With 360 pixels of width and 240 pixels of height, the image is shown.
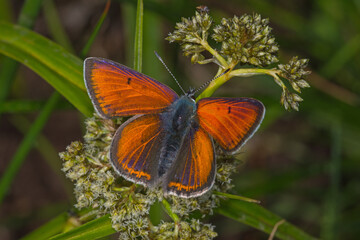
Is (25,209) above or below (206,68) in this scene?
below

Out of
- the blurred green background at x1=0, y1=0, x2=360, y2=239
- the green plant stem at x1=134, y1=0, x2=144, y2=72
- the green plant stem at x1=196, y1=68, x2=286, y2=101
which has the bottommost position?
the blurred green background at x1=0, y1=0, x2=360, y2=239

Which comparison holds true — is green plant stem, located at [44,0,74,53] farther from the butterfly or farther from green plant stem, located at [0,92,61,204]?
the butterfly

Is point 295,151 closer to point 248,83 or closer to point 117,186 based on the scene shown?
point 248,83

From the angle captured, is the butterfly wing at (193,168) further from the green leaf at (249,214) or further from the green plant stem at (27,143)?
the green plant stem at (27,143)

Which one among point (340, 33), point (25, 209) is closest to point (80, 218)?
point (25, 209)

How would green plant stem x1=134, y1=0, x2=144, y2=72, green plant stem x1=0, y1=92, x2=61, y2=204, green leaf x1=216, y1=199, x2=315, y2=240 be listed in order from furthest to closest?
green plant stem x1=0, y1=92, x2=61, y2=204 < green leaf x1=216, y1=199, x2=315, y2=240 < green plant stem x1=134, y1=0, x2=144, y2=72

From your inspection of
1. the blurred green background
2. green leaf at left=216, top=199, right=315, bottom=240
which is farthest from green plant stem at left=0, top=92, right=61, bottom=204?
green leaf at left=216, top=199, right=315, bottom=240
